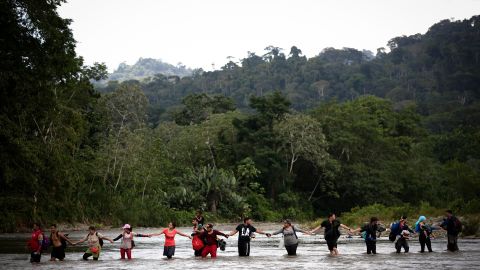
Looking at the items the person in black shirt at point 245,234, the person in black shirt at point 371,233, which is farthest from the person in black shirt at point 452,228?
the person in black shirt at point 245,234

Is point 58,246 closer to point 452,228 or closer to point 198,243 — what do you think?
point 198,243

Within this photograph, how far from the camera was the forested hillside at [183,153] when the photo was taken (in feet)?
135

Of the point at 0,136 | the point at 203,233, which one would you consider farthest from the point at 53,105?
the point at 203,233

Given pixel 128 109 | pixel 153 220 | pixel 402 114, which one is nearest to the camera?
pixel 153 220

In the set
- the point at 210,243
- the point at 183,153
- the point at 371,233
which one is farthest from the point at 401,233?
the point at 183,153

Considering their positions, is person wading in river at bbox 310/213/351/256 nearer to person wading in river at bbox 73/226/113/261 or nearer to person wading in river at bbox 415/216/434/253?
person wading in river at bbox 415/216/434/253

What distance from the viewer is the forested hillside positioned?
135ft

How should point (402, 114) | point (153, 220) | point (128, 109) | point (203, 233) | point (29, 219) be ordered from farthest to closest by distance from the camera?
point (402, 114) < point (128, 109) < point (153, 220) < point (29, 219) < point (203, 233)

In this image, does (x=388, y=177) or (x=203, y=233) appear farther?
(x=388, y=177)

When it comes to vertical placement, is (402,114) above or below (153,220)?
above

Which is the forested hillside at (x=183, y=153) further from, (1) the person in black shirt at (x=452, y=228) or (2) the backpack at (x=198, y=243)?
(1) the person in black shirt at (x=452, y=228)

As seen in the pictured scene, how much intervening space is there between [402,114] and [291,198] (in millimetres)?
33712

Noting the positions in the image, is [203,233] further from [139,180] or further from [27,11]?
[139,180]

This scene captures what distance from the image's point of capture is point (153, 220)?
206ft
